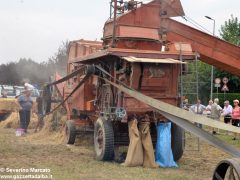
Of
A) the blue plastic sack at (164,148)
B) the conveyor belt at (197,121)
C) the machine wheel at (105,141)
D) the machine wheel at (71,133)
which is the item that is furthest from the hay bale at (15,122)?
the conveyor belt at (197,121)

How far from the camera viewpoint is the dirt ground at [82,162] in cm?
850

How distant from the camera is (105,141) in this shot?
32.3 ft

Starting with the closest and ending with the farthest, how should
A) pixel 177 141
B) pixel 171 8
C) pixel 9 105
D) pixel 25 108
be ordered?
pixel 177 141 → pixel 171 8 → pixel 25 108 → pixel 9 105

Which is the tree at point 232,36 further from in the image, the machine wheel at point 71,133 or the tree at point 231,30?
the machine wheel at point 71,133

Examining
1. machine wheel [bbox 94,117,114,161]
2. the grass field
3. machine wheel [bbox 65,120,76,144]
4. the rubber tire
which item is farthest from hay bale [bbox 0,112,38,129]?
the rubber tire

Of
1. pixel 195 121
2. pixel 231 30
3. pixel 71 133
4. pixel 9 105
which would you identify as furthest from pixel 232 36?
pixel 195 121

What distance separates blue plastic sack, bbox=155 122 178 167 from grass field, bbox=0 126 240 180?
0.29 metres

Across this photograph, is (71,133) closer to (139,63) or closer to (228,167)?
(139,63)

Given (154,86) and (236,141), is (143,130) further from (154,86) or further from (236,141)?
(236,141)

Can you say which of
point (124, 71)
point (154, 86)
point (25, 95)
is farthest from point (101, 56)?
point (25, 95)

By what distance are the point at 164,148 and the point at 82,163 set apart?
66.8 inches

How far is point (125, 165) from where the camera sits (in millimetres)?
9438

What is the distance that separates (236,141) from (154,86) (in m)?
7.59

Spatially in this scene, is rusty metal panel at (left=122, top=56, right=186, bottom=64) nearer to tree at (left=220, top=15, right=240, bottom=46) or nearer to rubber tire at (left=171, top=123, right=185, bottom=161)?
rubber tire at (left=171, top=123, right=185, bottom=161)
